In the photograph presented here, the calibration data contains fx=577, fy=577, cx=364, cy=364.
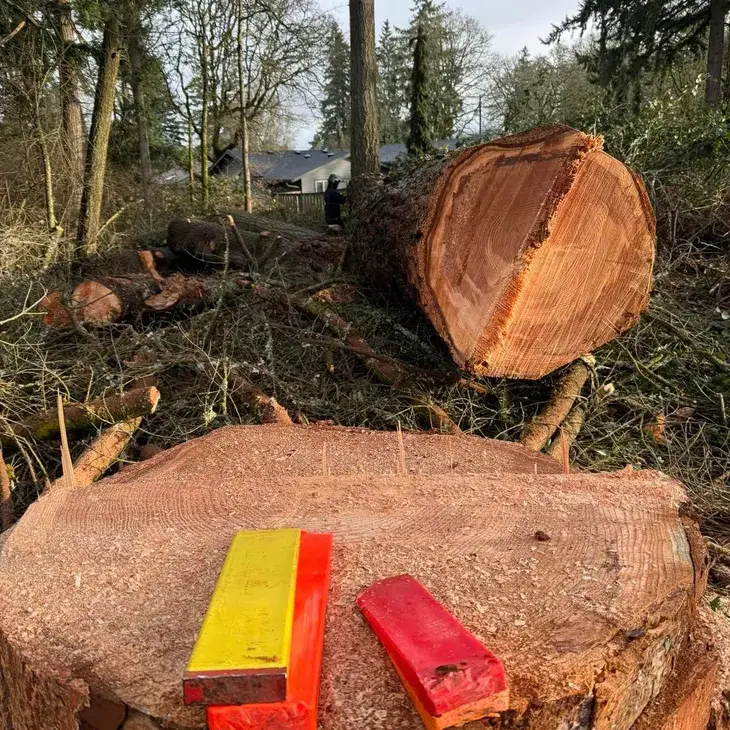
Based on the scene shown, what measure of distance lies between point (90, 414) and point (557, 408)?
221cm

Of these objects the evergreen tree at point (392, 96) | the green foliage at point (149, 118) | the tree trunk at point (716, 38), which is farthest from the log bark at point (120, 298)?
the evergreen tree at point (392, 96)

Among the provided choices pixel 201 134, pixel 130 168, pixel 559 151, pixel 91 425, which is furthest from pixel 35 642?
pixel 201 134

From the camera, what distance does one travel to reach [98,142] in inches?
271

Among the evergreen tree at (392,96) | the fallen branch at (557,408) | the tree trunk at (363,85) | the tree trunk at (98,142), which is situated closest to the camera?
the fallen branch at (557,408)

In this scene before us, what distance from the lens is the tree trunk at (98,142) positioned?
675cm

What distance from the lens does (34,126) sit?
21.0 ft

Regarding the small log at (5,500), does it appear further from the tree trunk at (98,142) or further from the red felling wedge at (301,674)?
the tree trunk at (98,142)

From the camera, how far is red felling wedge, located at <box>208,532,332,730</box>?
0.79m

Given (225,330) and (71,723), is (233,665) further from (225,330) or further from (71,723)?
(225,330)

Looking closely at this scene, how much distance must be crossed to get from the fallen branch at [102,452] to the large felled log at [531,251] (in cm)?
153

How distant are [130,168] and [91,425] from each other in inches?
455

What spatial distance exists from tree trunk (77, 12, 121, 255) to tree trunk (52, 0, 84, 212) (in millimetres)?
197

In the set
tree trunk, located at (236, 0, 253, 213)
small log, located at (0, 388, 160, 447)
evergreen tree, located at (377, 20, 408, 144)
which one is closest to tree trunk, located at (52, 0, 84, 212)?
small log, located at (0, 388, 160, 447)

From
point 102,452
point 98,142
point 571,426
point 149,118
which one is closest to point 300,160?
point 149,118
